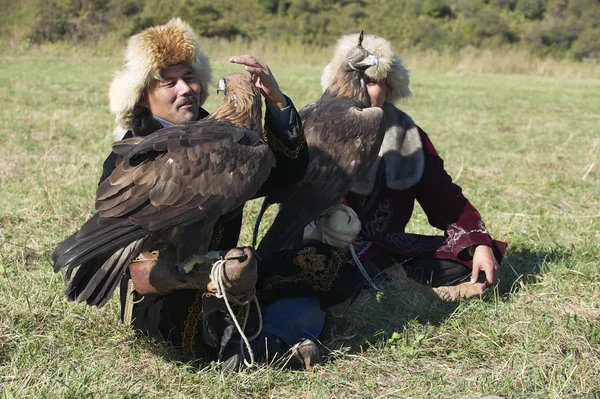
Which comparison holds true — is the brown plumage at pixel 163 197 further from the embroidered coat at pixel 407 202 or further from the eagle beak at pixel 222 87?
the embroidered coat at pixel 407 202

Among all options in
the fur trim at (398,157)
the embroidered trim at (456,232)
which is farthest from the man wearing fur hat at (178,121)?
the embroidered trim at (456,232)

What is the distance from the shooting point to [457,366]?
302 cm

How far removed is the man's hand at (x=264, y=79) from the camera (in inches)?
113

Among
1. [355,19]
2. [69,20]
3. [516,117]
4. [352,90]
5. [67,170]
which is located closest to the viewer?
[352,90]

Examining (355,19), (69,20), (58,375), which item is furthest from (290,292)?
(355,19)

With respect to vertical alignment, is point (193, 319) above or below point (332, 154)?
below

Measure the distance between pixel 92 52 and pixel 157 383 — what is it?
2083cm

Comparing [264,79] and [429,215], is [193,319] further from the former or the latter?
[429,215]

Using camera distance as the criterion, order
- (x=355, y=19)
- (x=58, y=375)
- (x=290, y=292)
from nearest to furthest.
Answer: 1. (x=58, y=375)
2. (x=290, y=292)
3. (x=355, y=19)

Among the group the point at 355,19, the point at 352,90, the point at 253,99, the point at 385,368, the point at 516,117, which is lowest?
the point at 355,19

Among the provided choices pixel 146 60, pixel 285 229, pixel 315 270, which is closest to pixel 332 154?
pixel 285 229

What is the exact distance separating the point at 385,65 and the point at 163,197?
1856 millimetres

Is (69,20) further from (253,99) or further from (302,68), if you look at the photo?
(253,99)

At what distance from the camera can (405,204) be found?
4.16 metres
